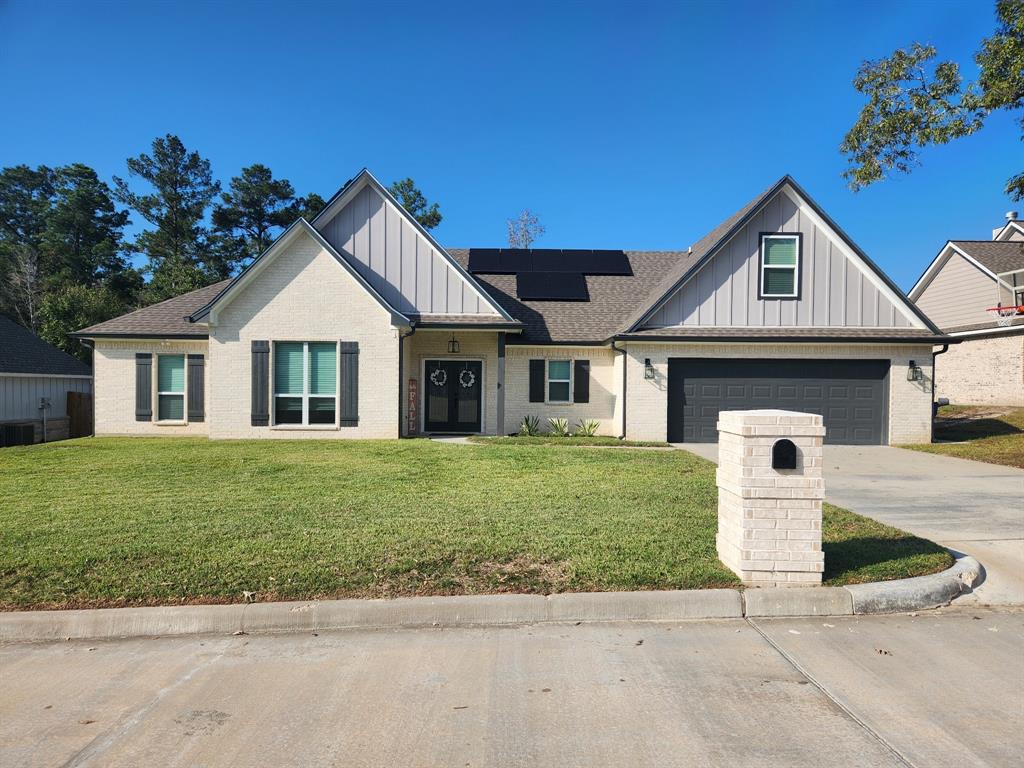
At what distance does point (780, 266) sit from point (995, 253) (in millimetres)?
17528

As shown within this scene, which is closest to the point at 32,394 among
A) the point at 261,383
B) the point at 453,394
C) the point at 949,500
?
the point at 261,383

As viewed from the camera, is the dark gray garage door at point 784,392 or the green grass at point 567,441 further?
the dark gray garage door at point 784,392

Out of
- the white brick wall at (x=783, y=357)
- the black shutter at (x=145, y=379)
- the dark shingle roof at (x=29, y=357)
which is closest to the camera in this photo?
the white brick wall at (x=783, y=357)

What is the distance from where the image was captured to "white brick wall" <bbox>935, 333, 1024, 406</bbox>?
71.4 ft

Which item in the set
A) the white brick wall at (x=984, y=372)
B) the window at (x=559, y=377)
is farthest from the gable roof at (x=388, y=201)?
the white brick wall at (x=984, y=372)

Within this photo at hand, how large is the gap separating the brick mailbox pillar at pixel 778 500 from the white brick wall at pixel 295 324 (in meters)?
11.0

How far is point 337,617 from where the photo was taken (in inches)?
170

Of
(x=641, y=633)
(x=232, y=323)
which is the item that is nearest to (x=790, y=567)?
(x=641, y=633)

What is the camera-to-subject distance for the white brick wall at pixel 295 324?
1459cm

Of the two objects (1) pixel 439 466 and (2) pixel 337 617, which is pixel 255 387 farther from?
(2) pixel 337 617

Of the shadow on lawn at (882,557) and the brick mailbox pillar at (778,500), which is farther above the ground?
the brick mailbox pillar at (778,500)

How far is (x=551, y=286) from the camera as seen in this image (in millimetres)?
18891

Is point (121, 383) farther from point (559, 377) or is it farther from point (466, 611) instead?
point (466, 611)

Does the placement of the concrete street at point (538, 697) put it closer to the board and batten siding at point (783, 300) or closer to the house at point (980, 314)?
the board and batten siding at point (783, 300)
